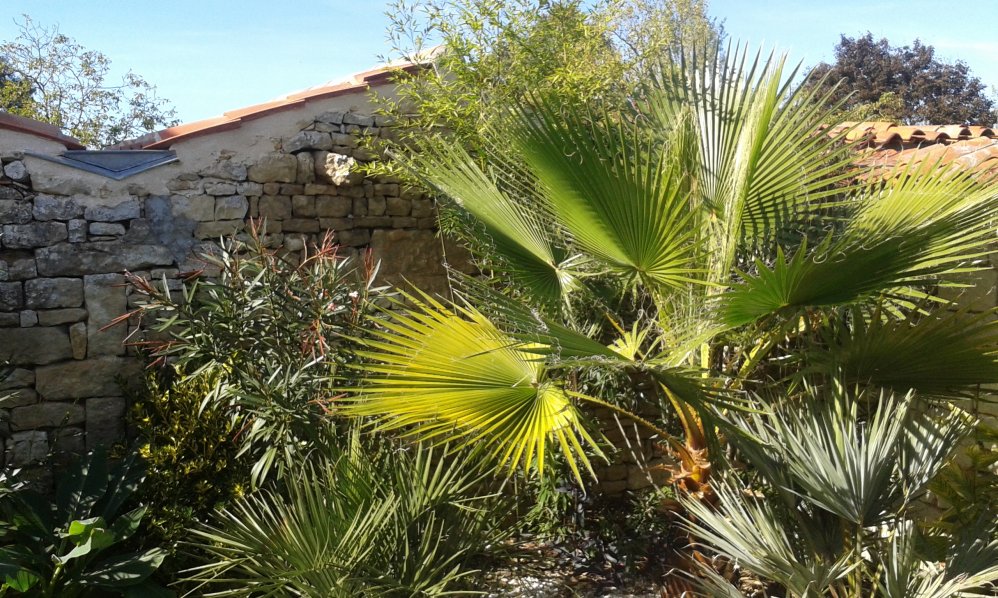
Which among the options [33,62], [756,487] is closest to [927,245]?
[756,487]

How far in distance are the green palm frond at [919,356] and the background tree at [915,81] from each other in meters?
15.7

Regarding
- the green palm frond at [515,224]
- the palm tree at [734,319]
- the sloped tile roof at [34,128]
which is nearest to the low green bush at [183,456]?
the palm tree at [734,319]

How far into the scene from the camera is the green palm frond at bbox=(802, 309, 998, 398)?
3352mm

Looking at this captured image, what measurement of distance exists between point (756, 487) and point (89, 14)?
7.52 metres

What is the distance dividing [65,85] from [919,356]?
13405 millimetres

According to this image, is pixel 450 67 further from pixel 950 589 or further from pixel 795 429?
pixel 950 589

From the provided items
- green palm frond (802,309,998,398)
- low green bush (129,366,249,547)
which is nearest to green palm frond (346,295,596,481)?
green palm frond (802,309,998,398)

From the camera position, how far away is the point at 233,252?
15.2 ft

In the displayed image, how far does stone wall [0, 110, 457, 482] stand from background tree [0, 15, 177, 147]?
8913 mm

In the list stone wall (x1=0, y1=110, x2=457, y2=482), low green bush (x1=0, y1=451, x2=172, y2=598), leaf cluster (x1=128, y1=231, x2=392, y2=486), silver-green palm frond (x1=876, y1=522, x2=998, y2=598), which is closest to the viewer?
silver-green palm frond (x1=876, y1=522, x2=998, y2=598)

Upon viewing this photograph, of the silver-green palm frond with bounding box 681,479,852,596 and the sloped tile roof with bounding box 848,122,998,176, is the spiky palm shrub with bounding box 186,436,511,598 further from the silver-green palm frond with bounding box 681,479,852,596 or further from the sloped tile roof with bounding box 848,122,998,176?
the sloped tile roof with bounding box 848,122,998,176

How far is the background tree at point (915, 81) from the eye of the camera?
18.0 meters

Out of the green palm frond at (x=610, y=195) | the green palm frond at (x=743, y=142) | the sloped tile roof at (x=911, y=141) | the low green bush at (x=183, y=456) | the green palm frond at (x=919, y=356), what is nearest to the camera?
the green palm frond at (x=610, y=195)

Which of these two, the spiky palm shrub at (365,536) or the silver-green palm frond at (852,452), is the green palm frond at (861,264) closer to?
the silver-green palm frond at (852,452)
